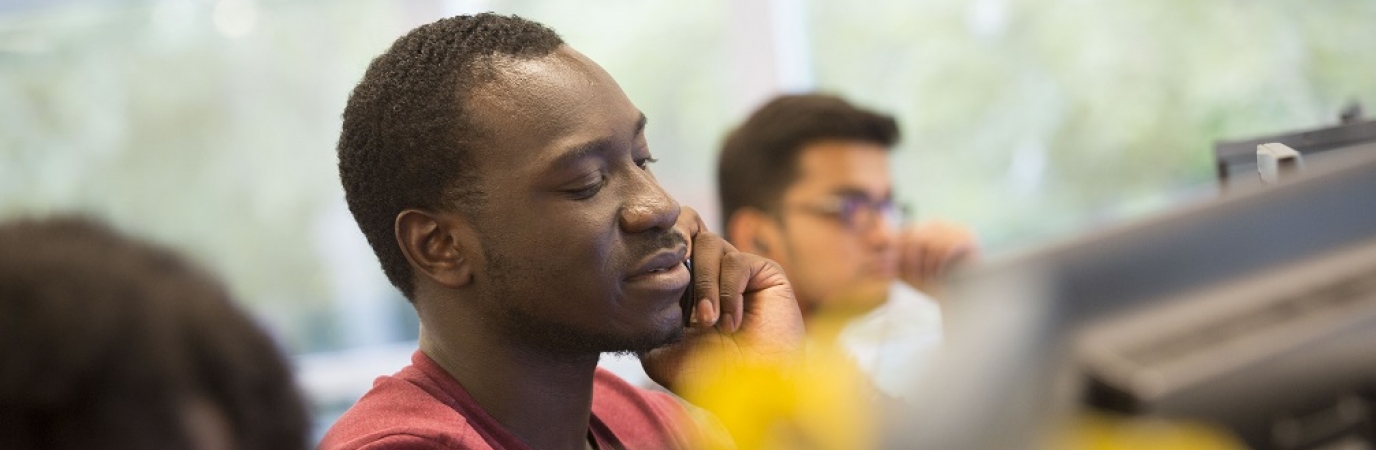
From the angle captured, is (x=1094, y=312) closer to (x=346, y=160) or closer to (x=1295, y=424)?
(x=1295, y=424)

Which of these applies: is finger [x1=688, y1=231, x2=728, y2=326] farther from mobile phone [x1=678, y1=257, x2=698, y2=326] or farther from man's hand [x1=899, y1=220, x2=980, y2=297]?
man's hand [x1=899, y1=220, x2=980, y2=297]

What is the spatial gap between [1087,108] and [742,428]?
3.95 meters

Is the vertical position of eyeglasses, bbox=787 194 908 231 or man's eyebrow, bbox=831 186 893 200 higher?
man's eyebrow, bbox=831 186 893 200

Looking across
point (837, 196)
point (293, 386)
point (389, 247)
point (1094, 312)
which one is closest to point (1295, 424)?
point (1094, 312)

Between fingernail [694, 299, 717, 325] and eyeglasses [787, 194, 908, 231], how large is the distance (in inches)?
47.3

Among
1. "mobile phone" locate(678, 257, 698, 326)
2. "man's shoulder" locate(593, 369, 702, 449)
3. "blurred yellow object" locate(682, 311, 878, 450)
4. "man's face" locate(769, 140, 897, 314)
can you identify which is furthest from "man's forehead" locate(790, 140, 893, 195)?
"blurred yellow object" locate(682, 311, 878, 450)

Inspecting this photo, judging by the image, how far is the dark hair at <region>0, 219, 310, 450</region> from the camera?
1.72 feet

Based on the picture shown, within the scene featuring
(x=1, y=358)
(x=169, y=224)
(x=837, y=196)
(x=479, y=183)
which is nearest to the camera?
(x=1, y=358)

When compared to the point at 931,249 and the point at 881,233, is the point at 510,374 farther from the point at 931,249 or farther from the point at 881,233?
the point at 881,233

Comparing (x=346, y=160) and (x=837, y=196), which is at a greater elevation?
(x=346, y=160)

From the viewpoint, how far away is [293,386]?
0.58 m

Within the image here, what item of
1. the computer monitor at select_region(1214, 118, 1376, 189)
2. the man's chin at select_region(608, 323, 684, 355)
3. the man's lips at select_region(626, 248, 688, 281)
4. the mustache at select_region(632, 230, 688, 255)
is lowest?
the man's chin at select_region(608, 323, 684, 355)

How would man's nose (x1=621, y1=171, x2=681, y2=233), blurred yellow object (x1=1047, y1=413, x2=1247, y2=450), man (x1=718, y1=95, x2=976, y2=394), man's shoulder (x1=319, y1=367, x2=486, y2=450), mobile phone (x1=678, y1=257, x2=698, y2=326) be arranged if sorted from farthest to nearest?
man (x1=718, y1=95, x2=976, y2=394) < mobile phone (x1=678, y1=257, x2=698, y2=326) < man's nose (x1=621, y1=171, x2=681, y2=233) < man's shoulder (x1=319, y1=367, x2=486, y2=450) < blurred yellow object (x1=1047, y1=413, x2=1247, y2=450)

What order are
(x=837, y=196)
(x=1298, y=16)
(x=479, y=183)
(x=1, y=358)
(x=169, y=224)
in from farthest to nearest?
(x=169, y=224) < (x=1298, y=16) < (x=837, y=196) < (x=479, y=183) < (x=1, y=358)
